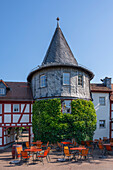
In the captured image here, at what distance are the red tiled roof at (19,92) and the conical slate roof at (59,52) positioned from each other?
4123 mm

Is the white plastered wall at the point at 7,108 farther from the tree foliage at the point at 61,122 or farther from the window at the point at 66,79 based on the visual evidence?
the window at the point at 66,79

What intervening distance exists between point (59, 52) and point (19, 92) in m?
6.74

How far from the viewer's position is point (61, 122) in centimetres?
1571

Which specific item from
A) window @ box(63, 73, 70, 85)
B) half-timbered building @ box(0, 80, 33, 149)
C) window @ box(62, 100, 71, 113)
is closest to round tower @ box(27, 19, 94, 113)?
window @ box(63, 73, 70, 85)

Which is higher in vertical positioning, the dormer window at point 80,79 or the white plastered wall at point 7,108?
the dormer window at point 80,79

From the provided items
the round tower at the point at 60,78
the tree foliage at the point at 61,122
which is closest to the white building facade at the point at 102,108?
the round tower at the point at 60,78

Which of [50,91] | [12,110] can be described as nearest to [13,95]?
[12,110]

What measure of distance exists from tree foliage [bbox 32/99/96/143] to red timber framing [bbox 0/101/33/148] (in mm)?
1451

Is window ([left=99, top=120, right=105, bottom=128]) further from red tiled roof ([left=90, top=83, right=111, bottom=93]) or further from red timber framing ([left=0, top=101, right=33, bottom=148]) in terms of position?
red timber framing ([left=0, top=101, right=33, bottom=148])

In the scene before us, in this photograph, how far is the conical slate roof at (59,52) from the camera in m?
17.8

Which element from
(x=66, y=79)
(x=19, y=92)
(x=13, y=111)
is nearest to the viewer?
(x=66, y=79)

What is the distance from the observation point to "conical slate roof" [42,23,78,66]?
17.8 metres

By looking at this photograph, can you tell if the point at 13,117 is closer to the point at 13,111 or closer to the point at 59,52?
the point at 13,111

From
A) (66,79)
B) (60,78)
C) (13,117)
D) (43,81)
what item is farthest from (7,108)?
(66,79)
